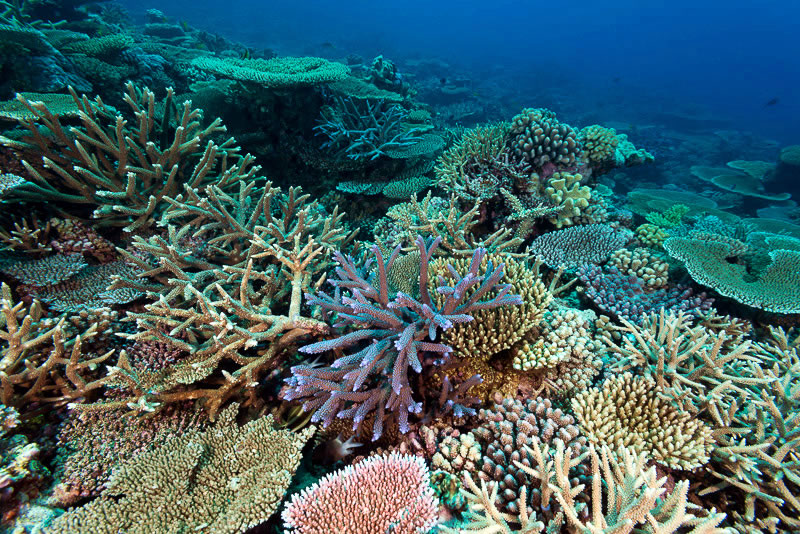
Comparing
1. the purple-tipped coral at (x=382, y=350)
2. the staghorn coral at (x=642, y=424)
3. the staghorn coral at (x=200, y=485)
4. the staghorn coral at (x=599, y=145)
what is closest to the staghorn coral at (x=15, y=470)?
the staghorn coral at (x=200, y=485)

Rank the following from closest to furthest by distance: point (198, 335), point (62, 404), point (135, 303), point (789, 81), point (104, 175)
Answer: point (62, 404) < point (198, 335) < point (135, 303) < point (104, 175) < point (789, 81)

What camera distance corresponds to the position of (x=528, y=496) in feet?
6.33

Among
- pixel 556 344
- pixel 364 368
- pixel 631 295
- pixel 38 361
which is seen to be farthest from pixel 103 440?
pixel 631 295

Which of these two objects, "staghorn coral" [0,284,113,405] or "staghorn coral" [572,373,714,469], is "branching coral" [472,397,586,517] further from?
"staghorn coral" [0,284,113,405]

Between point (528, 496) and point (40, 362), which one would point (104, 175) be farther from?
point (528, 496)

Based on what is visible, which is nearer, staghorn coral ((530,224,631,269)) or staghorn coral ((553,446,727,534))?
staghorn coral ((553,446,727,534))

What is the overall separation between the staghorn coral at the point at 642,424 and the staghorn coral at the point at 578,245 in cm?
187

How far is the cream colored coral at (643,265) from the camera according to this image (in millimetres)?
3809

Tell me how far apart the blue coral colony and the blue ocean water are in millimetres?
19330

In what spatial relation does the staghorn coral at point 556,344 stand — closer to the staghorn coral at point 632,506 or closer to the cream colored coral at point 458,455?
the cream colored coral at point 458,455

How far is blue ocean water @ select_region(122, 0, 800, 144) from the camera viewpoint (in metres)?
37.5

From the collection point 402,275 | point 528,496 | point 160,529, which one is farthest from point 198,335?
point 528,496

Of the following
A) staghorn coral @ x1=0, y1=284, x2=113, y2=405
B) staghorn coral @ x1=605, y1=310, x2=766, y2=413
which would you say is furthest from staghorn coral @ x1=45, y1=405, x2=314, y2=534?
staghorn coral @ x1=605, y1=310, x2=766, y2=413

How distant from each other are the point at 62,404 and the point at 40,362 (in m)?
0.39
